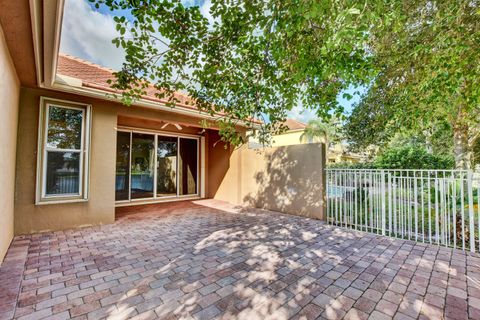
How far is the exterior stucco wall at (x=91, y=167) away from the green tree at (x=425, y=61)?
568 cm

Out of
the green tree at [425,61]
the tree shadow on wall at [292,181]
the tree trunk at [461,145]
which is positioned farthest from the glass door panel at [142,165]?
the tree trunk at [461,145]

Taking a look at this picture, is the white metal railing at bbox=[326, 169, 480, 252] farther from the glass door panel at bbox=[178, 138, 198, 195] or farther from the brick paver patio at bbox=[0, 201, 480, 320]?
the glass door panel at bbox=[178, 138, 198, 195]

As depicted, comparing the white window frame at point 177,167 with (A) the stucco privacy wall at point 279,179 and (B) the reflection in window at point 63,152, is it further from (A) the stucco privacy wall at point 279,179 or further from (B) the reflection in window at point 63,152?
(B) the reflection in window at point 63,152

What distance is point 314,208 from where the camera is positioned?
6824mm

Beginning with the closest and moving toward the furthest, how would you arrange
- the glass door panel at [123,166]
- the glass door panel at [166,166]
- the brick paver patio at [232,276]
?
1. the brick paver patio at [232,276]
2. the glass door panel at [123,166]
3. the glass door panel at [166,166]

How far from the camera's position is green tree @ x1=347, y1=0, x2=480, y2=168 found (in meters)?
3.84

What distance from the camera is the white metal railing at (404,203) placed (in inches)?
186

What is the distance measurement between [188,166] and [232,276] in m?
7.64

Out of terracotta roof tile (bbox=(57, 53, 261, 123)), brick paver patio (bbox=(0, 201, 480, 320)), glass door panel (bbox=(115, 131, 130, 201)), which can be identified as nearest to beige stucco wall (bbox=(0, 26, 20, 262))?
brick paver patio (bbox=(0, 201, 480, 320))

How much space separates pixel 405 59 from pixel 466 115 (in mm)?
4444

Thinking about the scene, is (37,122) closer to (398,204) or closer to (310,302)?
(310,302)

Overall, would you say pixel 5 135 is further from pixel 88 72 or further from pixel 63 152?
pixel 88 72

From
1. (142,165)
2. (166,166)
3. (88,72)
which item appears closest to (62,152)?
(88,72)

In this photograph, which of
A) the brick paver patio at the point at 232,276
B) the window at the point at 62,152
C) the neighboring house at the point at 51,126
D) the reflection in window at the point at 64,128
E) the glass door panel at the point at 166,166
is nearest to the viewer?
the brick paver patio at the point at 232,276
